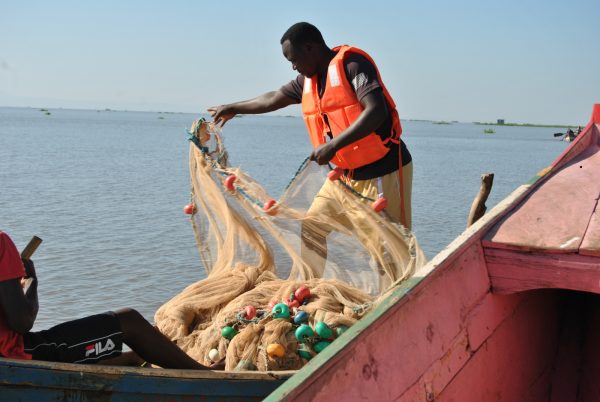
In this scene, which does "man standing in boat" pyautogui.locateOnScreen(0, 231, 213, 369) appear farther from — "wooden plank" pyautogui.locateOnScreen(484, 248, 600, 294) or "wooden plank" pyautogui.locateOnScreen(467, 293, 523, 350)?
"wooden plank" pyautogui.locateOnScreen(484, 248, 600, 294)

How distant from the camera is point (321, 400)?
2256mm

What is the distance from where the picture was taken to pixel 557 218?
3.32 metres

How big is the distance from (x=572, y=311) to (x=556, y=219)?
1175 mm

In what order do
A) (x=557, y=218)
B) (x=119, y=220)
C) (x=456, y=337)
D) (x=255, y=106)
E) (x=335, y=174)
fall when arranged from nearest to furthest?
(x=456, y=337) < (x=557, y=218) < (x=335, y=174) < (x=255, y=106) < (x=119, y=220)

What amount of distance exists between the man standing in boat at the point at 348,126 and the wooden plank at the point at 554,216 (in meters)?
0.92

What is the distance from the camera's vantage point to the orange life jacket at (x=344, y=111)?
4336 millimetres

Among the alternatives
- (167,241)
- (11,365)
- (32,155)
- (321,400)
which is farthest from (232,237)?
(32,155)

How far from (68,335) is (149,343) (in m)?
0.39

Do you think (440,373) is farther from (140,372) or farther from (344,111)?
(344,111)

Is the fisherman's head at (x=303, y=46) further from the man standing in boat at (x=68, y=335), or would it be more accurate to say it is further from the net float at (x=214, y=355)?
the man standing in boat at (x=68, y=335)

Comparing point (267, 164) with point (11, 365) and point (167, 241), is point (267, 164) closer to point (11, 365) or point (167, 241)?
point (167, 241)

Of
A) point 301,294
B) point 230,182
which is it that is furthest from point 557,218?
point 230,182

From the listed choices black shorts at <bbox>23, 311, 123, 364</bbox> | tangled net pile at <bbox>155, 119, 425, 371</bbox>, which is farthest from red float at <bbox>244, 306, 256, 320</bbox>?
black shorts at <bbox>23, 311, 123, 364</bbox>

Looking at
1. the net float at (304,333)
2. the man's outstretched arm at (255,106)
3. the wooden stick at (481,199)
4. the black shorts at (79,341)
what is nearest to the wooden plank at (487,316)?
the net float at (304,333)
